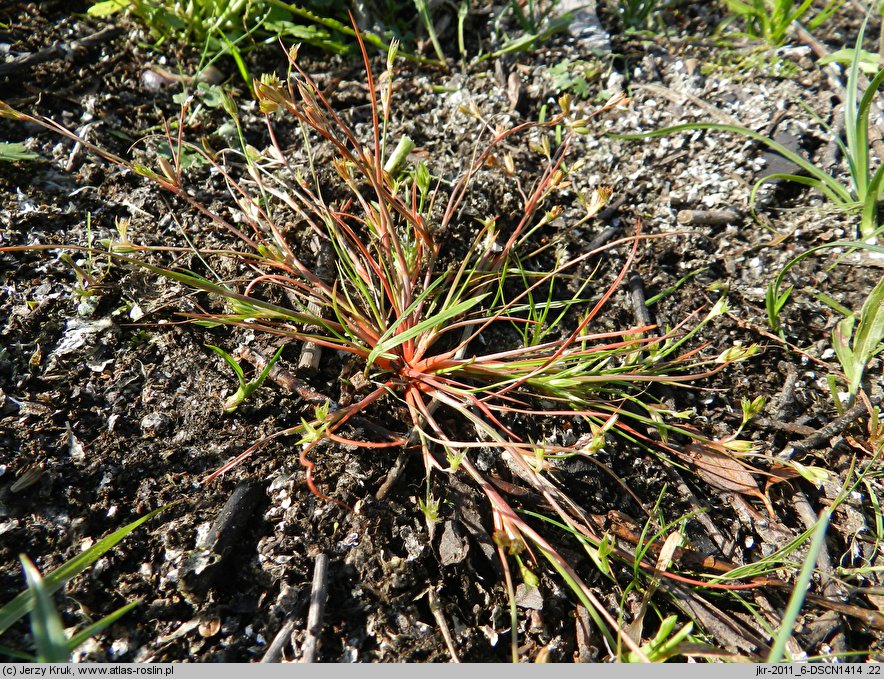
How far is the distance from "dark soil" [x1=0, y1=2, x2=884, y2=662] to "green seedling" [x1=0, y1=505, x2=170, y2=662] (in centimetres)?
16

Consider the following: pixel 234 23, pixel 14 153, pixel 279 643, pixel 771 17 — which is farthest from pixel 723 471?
pixel 14 153

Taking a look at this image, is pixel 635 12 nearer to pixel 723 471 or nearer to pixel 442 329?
pixel 442 329

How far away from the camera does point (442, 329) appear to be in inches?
70.5

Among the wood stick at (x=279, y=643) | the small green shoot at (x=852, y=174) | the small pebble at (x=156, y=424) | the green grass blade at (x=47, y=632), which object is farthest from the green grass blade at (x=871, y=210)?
the green grass blade at (x=47, y=632)

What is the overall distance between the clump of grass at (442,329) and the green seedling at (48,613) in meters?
0.39

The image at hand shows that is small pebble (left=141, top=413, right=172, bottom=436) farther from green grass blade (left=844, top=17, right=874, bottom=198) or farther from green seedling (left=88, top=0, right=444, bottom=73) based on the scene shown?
green grass blade (left=844, top=17, right=874, bottom=198)

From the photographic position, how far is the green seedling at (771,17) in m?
2.51

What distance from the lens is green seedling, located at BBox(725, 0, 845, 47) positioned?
2506 mm

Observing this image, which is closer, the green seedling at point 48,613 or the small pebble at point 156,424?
the green seedling at point 48,613

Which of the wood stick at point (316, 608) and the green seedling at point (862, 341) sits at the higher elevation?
the wood stick at point (316, 608)

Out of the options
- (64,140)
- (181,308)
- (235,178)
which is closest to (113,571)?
(181,308)

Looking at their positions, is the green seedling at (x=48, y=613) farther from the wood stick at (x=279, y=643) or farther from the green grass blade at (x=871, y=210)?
the green grass blade at (x=871, y=210)

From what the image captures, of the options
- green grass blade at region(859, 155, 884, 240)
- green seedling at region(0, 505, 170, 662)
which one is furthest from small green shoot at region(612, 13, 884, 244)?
green seedling at region(0, 505, 170, 662)

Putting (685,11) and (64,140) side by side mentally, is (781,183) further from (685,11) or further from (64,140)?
(64,140)
